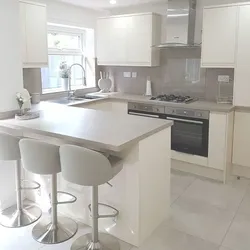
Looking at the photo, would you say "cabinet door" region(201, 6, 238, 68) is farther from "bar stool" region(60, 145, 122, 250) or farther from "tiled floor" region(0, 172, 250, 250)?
"bar stool" region(60, 145, 122, 250)

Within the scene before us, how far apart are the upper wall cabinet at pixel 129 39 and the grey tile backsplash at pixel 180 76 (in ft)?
0.68

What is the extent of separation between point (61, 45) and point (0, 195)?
286 cm

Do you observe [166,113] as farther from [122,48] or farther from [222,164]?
[122,48]

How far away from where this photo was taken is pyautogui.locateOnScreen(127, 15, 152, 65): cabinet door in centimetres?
442

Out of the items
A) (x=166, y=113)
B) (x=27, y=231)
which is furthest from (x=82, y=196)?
(x=166, y=113)

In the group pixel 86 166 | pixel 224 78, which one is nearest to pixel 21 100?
pixel 86 166

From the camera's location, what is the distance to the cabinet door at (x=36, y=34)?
3656 mm

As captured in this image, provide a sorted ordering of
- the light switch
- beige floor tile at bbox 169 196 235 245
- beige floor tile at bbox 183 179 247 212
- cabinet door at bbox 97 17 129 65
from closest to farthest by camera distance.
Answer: beige floor tile at bbox 169 196 235 245, beige floor tile at bbox 183 179 247 212, cabinet door at bbox 97 17 129 65, the light switch

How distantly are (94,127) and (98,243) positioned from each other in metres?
0.96

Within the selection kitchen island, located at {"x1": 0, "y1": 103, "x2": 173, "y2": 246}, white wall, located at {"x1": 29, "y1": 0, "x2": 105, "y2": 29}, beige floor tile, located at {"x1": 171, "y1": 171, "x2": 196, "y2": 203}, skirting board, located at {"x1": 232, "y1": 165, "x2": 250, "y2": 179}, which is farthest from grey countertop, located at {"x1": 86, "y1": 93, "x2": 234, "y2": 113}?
white wall, located at {"x1": 29, "y1": 0, "x2": 105, "y2": 29}

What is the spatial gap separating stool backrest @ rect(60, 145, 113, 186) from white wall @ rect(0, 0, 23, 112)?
3.82ft

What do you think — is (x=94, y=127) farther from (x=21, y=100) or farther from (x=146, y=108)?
(x=146, y=108)

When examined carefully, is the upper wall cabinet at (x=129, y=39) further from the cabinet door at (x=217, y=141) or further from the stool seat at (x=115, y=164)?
the stool seat at (x=115, y=164)

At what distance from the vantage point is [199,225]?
281 centimetres
